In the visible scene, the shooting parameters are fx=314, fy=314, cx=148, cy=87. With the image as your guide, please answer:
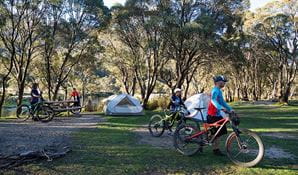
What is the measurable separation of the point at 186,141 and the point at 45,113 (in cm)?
912

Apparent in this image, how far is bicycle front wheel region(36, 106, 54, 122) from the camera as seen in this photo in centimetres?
1417

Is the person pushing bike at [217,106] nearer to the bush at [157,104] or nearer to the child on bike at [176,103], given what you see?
the child on bike at [176,103]

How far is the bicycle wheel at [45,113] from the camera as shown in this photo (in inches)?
558

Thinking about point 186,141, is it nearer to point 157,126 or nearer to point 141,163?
point 141,163

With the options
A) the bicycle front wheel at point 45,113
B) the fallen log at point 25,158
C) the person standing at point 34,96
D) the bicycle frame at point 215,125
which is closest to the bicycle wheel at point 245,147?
the bicycle frame at point 215,125

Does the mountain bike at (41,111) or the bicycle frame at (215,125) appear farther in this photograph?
the mountain bike at (41,111)

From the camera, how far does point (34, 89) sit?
46.8ft

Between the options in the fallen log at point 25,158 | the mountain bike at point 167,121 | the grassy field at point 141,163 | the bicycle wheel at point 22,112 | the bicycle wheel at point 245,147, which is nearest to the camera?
the grassy field at point 141,163

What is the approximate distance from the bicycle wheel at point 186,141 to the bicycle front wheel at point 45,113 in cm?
864

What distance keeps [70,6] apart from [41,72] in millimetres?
12213

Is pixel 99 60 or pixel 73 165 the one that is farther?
pixel 99 60

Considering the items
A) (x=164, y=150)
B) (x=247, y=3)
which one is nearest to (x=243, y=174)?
(x=164, y=150)

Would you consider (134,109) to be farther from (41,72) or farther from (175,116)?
(41,72)

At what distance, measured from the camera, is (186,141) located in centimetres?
700
